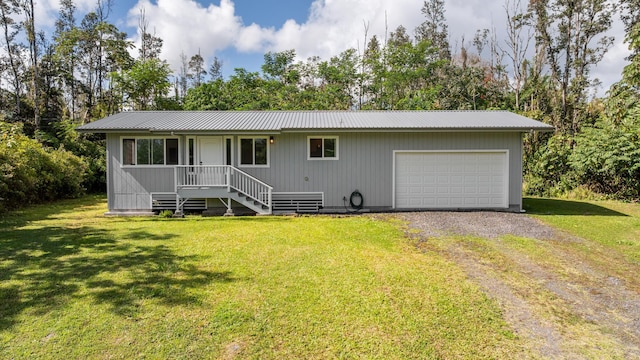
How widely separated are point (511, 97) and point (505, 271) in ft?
69.8

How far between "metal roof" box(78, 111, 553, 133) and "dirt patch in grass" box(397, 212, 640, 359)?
10.7 feet

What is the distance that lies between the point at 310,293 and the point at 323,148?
21.3ft

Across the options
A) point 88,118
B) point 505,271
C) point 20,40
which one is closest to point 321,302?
point 505,271

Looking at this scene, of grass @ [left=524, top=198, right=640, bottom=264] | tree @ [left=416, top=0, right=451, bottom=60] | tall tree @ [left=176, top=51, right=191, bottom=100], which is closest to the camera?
grass @ [left=524, top=198, right=640, bottom=264]

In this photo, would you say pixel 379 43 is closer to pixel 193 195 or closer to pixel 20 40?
pixel 193 195

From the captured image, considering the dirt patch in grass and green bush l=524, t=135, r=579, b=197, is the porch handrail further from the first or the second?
green bush l=524, t=135, r=579, b=197

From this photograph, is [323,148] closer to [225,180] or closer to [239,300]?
[225,180]

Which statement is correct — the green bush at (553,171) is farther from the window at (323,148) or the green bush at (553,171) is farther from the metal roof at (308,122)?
the window at (323,148)

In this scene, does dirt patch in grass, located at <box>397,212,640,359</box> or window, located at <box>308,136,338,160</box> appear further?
window, located at <box>308,136,338,160</box>

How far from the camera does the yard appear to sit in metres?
2.95

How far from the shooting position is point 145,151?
391 inches

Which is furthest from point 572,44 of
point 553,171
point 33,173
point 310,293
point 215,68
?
point 215,68

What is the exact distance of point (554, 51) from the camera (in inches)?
800

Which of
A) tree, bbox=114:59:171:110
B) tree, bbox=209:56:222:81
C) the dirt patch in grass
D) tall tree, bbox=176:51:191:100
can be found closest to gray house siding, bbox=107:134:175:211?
the dirt patch in grass
